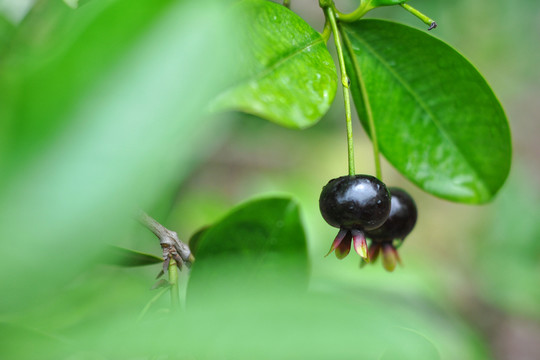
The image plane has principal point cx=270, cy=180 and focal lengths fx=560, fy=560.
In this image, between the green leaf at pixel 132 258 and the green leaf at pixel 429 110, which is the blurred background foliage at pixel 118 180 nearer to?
the green leaf at pixel 132 258

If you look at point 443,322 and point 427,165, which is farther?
point 443,322

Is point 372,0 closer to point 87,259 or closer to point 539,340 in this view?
point 87,259

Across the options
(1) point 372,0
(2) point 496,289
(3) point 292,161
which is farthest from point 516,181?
(1) point 372,0

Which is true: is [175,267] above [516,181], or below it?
below

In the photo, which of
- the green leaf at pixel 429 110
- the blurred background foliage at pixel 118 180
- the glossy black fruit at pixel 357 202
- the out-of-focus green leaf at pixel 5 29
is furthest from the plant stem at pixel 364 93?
the out-of-focus green leaf at pixel 5 29

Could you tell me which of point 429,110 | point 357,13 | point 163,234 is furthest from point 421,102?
point 163,234

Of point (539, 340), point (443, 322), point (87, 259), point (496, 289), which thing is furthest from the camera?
point (539, 340)
